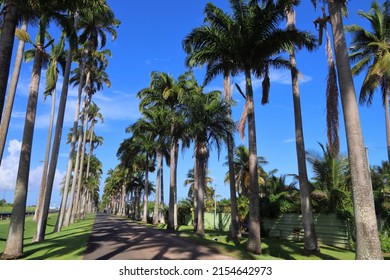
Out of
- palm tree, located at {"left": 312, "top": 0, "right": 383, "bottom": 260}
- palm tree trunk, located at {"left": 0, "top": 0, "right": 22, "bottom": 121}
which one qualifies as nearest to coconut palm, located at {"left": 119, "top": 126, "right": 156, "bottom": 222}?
palm tree trunk, located at {"left": 0, "top": 0, "right": 22, "bottom": 121}

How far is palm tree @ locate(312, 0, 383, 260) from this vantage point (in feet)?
25.4

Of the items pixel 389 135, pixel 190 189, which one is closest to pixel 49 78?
pixel 389 135

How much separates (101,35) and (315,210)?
23.9 meters

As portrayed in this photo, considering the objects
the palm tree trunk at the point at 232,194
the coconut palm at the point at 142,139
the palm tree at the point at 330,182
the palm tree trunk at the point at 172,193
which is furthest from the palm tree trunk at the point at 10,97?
the palm tree at the point at 330,182

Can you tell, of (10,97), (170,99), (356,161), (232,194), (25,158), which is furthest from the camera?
(170,99)

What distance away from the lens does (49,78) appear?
15.2 metres

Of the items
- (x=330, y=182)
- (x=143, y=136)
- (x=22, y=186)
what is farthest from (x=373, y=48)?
(x=143, y=136)

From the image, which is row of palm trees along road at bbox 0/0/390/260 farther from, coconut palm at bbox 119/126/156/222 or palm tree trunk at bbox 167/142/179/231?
coconut palm at bbox 119/126/156/222

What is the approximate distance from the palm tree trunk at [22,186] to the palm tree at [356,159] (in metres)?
10.7

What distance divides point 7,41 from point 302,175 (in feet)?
41.8

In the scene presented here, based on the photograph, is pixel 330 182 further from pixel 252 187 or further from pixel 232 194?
pixel 252 187

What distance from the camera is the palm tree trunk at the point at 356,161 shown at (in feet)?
25.3

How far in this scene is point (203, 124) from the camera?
72.1 ft

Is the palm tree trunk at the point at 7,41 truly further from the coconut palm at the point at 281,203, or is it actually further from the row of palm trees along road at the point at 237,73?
the coconut palm at the point at 281,203
